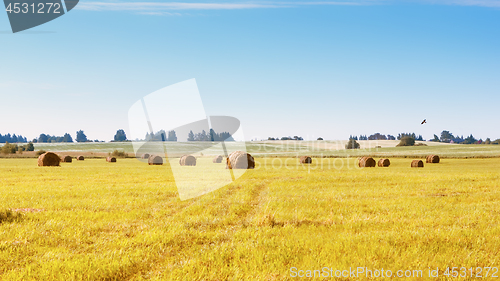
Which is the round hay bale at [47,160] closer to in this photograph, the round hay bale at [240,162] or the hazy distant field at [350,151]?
the round hay bale at [240,162]

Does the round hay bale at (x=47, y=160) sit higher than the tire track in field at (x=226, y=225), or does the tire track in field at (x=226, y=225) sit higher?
the round hay bale at (x=47, y=160)

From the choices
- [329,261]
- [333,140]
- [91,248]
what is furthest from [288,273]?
[333,140]

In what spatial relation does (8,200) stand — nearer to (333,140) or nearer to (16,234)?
(16,234)

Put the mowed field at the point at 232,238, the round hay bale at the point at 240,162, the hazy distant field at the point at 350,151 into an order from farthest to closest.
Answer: the hazy distant field at the point at 350,151 < the round hay bale at the point at 240,162 < the mowed field at the point at 232,238

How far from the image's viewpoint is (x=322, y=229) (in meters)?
9.32

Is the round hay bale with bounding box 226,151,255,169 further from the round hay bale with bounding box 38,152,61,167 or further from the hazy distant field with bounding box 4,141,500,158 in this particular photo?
the hazy distant field with bounding box 4,141,500,158

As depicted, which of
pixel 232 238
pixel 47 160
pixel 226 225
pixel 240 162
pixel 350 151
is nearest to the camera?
pixel 232 238

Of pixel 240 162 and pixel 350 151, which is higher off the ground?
pixel 240 162

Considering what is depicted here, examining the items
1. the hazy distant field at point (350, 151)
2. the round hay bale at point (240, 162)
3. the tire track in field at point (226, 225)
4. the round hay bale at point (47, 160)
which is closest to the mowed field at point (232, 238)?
→ the tire track in field at point (226, 225)

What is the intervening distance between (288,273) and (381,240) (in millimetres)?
3211

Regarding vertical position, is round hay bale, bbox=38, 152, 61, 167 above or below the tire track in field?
above

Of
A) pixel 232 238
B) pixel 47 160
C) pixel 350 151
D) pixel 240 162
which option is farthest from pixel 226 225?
pixel 350 151

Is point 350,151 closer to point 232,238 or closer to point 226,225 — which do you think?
point 226,225

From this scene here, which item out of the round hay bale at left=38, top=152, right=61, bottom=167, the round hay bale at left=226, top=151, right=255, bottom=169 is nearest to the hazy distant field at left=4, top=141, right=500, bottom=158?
the round hay bale at left=38, top=152, right=61, bottom=167
